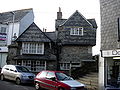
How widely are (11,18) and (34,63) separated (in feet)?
44.8

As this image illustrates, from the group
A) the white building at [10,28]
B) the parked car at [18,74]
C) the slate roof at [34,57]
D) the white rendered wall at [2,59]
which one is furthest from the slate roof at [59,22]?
the parked car at [18,74]

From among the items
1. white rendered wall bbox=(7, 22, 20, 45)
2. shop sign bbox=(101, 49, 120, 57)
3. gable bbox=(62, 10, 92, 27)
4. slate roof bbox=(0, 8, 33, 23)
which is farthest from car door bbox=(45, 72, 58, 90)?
slate roof bbox=(0, 8, 33, 23)

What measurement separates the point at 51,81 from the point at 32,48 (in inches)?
500

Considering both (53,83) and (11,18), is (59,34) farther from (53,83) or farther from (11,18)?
(53,83)

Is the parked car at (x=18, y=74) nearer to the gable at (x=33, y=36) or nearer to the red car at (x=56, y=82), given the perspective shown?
the red car at (x=56, y=82)

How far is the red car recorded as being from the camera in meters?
10.9

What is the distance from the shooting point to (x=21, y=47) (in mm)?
24203

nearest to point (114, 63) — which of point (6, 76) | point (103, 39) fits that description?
point (103, 39)

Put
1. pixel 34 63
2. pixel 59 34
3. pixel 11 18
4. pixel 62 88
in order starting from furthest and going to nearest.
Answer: pixel 11 18 → pixel 59 34 → pixel 34 63 → pixel 62 88

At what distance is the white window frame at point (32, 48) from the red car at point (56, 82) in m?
10.8

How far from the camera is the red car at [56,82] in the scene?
35.8 feet

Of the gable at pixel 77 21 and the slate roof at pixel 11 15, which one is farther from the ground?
the slate roof at pixel 11 15

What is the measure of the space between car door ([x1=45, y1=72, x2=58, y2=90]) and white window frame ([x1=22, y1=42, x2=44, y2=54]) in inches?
453

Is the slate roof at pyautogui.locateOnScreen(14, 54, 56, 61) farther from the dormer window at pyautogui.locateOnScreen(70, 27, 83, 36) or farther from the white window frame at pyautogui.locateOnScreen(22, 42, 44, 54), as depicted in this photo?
the dormer window at pyautogui.locateOnScreen(70, 27, 83, 36)
